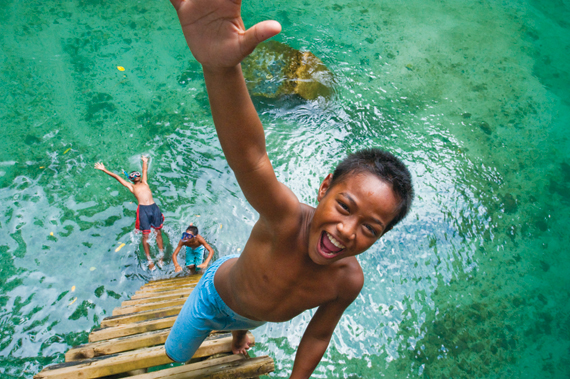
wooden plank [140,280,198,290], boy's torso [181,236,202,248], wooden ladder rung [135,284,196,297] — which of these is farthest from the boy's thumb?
boy's torso [181,236,202,248]

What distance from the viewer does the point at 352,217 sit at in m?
1.21

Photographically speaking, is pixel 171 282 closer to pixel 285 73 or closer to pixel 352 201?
pixel 352 201

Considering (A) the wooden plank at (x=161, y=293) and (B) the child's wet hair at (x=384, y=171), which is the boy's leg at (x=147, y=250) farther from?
(B) the child's wet hair at (x=384, y=171)

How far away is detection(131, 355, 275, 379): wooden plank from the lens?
1581 millimetres

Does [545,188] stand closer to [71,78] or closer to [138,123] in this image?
[138,123]

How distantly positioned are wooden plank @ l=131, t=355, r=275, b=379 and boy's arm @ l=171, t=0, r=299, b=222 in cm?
81

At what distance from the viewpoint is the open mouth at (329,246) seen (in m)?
1.20

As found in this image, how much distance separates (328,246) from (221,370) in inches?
33.4

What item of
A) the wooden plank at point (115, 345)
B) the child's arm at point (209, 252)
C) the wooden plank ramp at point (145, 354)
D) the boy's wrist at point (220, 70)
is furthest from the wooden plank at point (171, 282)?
the boy's wrist at point (220, 70)

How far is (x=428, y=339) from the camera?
137 inches

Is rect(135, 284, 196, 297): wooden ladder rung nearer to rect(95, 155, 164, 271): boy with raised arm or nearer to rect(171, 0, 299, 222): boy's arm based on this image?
rect(95, 155, 164, 271): boy with raised arm

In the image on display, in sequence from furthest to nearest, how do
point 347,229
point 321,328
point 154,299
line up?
point 154,299, point 321,328, point 347,229

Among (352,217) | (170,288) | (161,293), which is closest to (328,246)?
(352,217)

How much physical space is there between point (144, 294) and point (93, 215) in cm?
146
